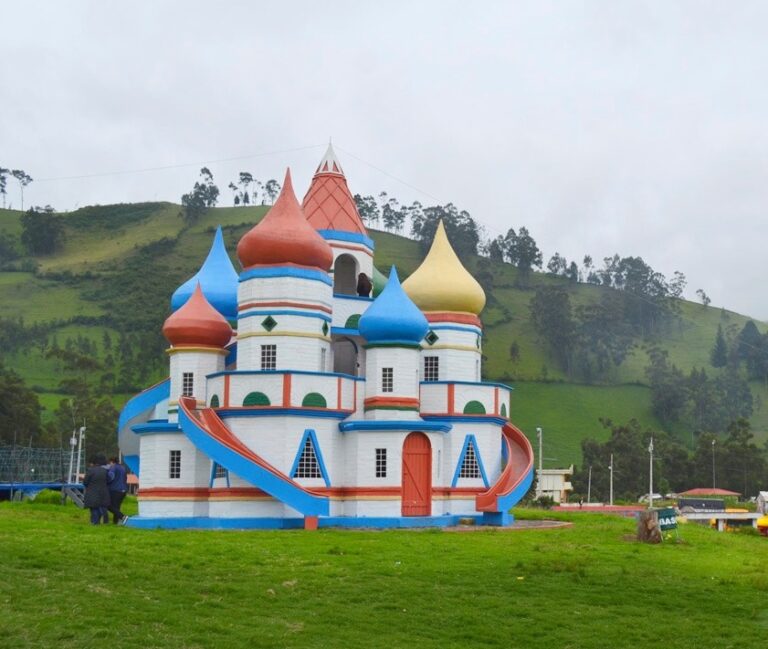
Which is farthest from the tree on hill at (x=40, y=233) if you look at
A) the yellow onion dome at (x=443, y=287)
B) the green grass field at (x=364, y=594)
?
the green grass field at (x=364, y=594)

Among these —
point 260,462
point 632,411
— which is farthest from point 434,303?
point 632,411

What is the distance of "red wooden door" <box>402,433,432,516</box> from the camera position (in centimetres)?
3381

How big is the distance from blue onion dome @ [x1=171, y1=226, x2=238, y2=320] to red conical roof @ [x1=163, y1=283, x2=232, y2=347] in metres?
3.26

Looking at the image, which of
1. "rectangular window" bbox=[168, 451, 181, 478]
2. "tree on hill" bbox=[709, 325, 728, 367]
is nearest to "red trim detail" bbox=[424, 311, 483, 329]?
"rectangular window" bbox=[168, 451, 181, 478]

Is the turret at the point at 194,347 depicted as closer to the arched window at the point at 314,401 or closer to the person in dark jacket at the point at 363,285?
the arched window at the point at 314,401

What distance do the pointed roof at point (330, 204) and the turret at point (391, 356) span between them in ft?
18.8

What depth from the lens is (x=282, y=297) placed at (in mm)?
34031

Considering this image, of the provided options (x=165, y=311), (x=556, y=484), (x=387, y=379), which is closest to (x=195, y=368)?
(x=387, y=379)

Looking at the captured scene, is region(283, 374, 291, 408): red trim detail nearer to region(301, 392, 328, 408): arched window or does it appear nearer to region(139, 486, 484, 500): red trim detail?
region(301, 392, 328, 408): arched window

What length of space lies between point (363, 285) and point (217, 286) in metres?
5.44

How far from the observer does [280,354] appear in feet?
111

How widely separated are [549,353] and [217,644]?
373ft

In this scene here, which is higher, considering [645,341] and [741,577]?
[645,341]

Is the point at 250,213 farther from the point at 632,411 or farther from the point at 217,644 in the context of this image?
the point at 217,644
